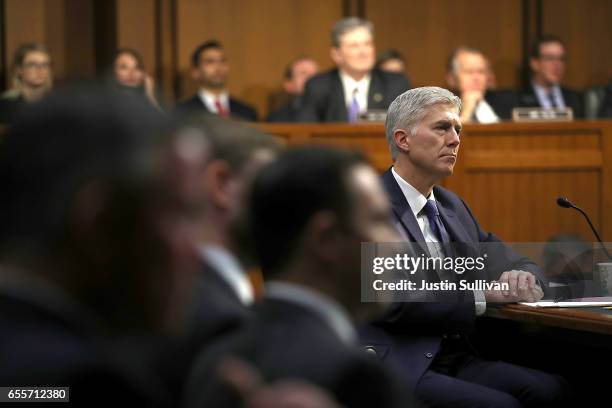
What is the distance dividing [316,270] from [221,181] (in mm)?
414

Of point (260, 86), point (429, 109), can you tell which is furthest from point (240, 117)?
point (429, 109)

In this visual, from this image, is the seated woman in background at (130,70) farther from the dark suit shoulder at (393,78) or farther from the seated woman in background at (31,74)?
the dark suit shoulder at (393,78)

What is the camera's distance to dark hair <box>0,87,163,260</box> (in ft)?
4.31

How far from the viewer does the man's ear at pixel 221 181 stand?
192cm

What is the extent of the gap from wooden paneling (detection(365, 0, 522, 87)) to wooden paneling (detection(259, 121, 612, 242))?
3.09 m

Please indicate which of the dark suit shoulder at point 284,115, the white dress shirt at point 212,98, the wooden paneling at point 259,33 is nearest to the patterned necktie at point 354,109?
the dark suit shoulder at point 284,115

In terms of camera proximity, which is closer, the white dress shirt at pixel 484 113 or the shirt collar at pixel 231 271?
the shirt collar at pixel 231 271

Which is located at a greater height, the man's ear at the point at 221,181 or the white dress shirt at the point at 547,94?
the white dress shirt at the point at 547,94

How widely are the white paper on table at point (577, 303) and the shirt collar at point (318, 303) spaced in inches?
80.4

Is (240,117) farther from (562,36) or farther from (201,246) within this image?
(201,246)

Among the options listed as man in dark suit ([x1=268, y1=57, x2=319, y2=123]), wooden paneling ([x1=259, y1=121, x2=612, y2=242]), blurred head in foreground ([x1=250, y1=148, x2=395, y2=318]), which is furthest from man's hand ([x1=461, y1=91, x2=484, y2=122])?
blurred head in foreground ([x1=250, y1=148, x2=395, y2=318])

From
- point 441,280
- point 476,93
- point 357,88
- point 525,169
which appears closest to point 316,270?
point 441,280

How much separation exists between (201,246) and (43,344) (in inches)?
9.9

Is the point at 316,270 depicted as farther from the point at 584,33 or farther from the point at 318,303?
the point at 584,33
